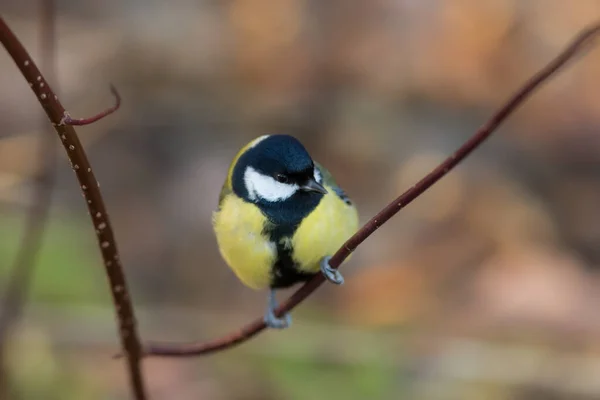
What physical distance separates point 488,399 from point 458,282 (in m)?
0.50

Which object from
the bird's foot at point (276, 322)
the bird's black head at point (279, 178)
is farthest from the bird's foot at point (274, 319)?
the bird's black head at point (279, 178)

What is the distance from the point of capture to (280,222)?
1.11 m

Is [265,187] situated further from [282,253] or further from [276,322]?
[276,322]

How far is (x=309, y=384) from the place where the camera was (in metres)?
1.88

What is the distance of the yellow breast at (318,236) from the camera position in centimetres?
110

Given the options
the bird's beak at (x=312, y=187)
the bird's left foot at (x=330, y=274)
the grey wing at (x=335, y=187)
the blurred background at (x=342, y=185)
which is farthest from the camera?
the blurred background at (x=342, y=185)

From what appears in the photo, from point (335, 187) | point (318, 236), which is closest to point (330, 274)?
point (318, 236)

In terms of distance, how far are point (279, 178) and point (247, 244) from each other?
0.38 ft

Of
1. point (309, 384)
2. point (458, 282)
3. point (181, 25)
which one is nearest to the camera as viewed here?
point (309, 384)

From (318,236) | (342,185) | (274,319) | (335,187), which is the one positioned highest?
(342,185)

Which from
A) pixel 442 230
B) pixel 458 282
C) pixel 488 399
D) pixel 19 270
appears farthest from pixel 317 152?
pixel 19 270

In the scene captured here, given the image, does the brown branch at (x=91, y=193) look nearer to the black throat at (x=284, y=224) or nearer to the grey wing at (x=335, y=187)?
the black throat at (x=284, y=224)

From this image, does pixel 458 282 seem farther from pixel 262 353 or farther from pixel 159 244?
pixel 159 244

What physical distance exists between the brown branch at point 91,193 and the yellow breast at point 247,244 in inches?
10.6
